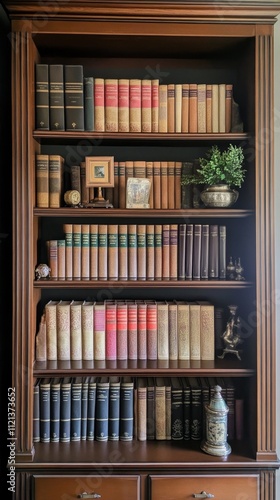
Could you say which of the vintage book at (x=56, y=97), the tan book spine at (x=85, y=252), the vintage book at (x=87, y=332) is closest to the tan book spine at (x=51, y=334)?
the vintage book at (x=87, y=332)

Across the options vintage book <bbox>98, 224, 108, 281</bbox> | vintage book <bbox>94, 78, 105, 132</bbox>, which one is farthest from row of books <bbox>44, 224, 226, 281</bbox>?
vintage book <bbox>94, 78, 105, 132</bbox>

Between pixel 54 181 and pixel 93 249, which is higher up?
pixel 54 181

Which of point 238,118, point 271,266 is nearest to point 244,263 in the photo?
point 271,266

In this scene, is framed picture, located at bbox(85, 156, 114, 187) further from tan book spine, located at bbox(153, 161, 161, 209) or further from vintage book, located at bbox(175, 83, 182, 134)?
vintage book, located at bbox(175, 83, 182, 134)

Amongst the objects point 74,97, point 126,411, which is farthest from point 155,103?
point 126,411

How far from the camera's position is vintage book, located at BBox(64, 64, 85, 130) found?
1.95 metres

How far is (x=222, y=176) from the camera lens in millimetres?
1937

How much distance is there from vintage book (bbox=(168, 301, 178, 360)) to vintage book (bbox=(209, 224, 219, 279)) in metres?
0.23

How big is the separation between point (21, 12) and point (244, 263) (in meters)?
1.41

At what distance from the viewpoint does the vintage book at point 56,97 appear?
195 centimetres

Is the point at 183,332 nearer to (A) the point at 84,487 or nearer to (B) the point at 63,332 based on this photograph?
(B) the point at 63,332

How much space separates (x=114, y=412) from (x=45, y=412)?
0.99ft

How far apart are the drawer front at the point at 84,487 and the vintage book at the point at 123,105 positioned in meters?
1.49

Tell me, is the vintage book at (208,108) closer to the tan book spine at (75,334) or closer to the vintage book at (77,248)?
the vintage book at (77,248)
